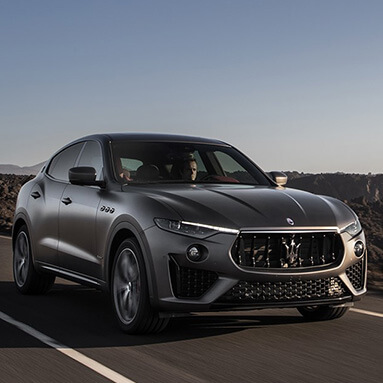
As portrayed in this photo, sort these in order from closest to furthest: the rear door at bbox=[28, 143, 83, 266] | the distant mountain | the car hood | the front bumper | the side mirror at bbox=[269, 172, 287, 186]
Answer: the front bumper → the car hood → the side mirror at bbox=[269, 172, 287, 186] → the rear door at bbox=[28, 143, 83, 266] → the distant mountain

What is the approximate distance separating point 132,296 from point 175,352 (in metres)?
0.82

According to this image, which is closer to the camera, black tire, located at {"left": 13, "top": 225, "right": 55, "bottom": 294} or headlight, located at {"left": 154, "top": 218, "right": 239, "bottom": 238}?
headlight, located at {"left": 154, "top": 218, "right": 239, "bottom": 238}

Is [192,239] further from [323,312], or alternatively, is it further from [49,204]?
[49,204]

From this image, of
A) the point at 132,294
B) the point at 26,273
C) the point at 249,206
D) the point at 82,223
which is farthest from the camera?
the point at 26,273

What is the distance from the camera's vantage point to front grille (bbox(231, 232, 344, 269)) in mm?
6754

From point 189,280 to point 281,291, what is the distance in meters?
0.70

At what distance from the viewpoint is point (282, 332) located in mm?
7320

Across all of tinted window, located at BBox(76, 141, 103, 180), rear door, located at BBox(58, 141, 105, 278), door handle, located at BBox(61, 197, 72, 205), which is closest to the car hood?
rear door, located at BBox(58, 141, 105, 278)

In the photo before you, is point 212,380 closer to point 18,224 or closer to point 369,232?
point 18,224

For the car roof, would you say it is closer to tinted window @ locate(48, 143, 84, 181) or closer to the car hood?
tinted window @ locate(48, 143, 84, 181)

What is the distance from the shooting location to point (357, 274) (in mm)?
7281

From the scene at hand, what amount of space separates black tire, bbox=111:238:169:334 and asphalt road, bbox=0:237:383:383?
11cm

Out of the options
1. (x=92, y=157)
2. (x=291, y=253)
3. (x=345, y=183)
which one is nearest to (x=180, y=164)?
(x=92, y=157)

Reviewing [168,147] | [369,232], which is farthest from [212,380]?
[369,232]
